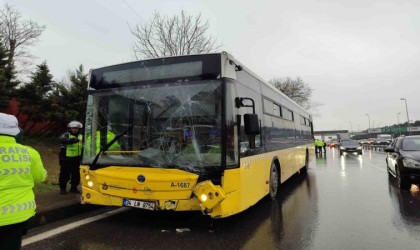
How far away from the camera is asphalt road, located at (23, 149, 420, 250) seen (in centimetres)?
493

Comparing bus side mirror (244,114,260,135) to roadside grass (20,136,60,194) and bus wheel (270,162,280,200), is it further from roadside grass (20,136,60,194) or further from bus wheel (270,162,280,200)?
roadside grass (20,136,60,194)

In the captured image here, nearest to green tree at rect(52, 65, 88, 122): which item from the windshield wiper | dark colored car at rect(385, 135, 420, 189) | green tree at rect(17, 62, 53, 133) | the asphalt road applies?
green tree at rect(17, 62, 53, 133)

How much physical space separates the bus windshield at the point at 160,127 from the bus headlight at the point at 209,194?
34cm

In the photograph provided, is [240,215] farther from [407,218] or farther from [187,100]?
[407,218]

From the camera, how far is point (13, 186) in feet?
9.55

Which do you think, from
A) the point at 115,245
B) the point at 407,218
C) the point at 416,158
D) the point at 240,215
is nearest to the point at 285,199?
the point at 240,215

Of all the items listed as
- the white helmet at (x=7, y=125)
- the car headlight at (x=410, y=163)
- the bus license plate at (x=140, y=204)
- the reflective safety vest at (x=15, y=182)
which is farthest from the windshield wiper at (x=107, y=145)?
the car headlight at (x=410, y=163)

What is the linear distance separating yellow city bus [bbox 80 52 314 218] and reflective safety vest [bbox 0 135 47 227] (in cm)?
241

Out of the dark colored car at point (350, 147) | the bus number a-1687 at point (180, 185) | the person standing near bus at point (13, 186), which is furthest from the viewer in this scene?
the dark colored car at point (350, 147)

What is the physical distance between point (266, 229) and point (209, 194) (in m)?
1.40

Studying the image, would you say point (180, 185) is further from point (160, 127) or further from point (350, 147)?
point (350, 147)

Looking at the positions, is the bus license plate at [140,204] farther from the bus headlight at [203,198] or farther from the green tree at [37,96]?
the green tree at [37,96]

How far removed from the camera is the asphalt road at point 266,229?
4930mm

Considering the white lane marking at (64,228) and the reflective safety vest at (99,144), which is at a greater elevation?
the reflective safety vest at (99,144)
